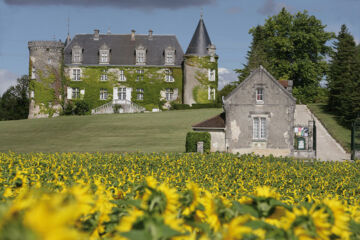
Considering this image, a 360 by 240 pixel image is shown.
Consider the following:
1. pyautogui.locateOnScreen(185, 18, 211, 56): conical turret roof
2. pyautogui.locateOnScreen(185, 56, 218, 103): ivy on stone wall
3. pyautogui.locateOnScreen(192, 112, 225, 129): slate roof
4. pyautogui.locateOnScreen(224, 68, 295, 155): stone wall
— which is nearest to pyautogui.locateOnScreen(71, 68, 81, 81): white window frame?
pyautogui.locateOnScreen(185, 56, 218, 103): ivy on stone wall

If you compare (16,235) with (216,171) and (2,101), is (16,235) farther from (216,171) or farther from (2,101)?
(2,101)

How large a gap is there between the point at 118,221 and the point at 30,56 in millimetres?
60068

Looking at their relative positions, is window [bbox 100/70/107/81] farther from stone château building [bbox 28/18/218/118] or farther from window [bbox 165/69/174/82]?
window [bbox 165/69/174/82]

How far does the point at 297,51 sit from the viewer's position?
65125 mm

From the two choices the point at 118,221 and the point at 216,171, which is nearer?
the point at 118,221

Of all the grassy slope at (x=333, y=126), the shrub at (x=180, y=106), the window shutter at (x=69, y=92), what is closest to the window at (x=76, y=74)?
the window shutter at (x=69, y=92)

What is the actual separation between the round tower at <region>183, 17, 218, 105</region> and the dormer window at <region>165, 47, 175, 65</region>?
2192 mm

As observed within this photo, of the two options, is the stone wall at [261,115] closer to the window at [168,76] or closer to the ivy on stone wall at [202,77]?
the ivy on stone wall at [202,77]

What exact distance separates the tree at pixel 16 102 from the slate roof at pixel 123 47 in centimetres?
2509

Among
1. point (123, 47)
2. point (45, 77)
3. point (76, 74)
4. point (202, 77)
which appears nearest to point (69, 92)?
point (76, 74)

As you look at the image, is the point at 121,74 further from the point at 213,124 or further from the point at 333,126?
the point at 213,124

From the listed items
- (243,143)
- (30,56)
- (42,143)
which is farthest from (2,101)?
(243,143)

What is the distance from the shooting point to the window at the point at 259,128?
31.0m

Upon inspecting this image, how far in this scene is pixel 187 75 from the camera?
6006 cm
